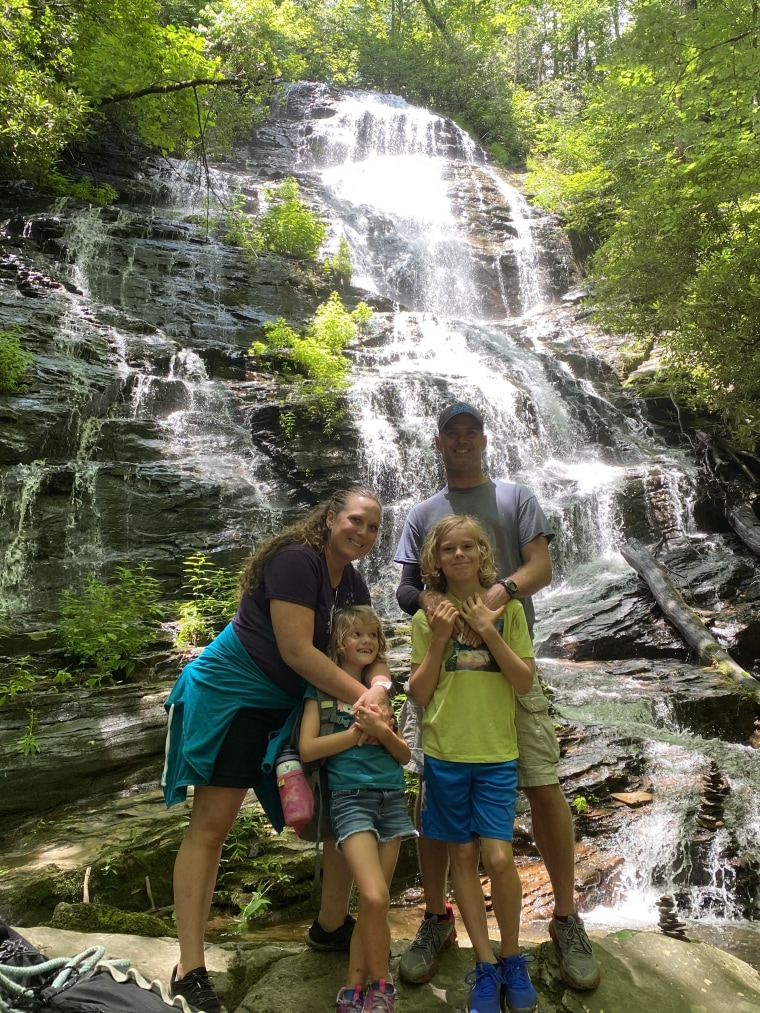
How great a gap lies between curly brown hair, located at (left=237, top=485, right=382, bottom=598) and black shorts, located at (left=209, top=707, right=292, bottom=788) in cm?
46

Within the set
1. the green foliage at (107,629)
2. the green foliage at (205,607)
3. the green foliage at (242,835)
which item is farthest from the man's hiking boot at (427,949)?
the green foliage at (107,629)

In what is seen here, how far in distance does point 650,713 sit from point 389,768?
4.61 meters

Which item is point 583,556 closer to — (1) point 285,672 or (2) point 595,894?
(2) point 595,894

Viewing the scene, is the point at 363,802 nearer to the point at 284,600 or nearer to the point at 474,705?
the point at 474,705

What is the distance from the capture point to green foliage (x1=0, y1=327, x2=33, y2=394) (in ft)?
30.8

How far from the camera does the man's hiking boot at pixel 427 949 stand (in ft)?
7.43

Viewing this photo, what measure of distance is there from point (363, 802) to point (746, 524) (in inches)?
381

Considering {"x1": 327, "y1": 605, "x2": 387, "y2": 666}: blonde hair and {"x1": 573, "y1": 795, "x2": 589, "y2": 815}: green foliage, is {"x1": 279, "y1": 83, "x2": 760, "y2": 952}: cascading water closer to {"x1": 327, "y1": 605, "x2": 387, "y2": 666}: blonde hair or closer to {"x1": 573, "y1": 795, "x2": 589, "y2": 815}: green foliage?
{"x1": 573, "y1": 795, "x2": 589, "y2": 815}: green foliage

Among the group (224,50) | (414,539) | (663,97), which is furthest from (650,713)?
(224,50)

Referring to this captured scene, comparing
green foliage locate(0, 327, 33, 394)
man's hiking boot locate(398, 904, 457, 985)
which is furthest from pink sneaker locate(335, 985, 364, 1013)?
green foliage locate(0, 327, 33, 394)

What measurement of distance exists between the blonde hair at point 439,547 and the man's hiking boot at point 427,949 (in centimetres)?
127

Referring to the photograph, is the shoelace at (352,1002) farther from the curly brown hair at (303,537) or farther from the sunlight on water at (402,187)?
the sunlight on water at (402,187)

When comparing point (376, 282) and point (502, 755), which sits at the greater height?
point (376, 282)

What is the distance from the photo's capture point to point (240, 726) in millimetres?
2316
